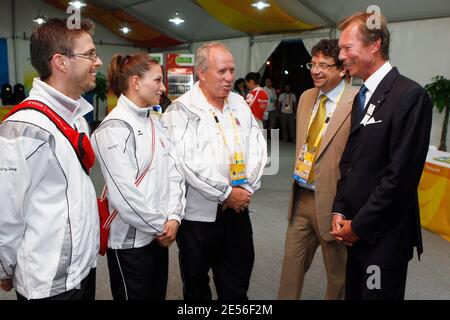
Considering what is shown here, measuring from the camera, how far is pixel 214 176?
192 cm

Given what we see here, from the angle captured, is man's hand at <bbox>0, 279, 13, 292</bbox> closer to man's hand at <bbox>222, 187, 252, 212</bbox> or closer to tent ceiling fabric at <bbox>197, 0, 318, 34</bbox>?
man's hand at <bbox>222, 187, 252, 212</bbox>

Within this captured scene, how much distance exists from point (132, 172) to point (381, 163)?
100 cm

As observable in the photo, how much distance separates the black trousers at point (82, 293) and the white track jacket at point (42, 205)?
0.03m

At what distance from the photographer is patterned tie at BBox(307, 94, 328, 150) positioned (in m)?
2.01

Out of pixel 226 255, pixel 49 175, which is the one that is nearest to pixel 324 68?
pixel 226 255

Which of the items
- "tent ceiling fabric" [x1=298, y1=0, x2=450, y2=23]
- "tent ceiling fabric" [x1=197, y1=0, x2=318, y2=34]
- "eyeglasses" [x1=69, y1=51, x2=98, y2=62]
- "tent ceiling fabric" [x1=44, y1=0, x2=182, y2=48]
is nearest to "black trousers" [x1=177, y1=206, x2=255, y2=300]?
"eyeglasses" [x1=69, y1=51, x2=98, y2=62]

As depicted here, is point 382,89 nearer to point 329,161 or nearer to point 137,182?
point 329,161

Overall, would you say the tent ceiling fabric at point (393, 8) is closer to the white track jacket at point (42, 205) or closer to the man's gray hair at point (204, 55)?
the man's gray hair at point (204, 55)

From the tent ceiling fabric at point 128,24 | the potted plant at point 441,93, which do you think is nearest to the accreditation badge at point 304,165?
the potted plant at point 441,93

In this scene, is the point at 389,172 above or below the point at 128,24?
below

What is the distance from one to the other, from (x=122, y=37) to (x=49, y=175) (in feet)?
46.5

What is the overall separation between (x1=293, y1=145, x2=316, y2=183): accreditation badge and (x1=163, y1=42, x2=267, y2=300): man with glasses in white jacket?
22 cm

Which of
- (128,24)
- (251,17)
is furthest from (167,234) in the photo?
(128,24)
